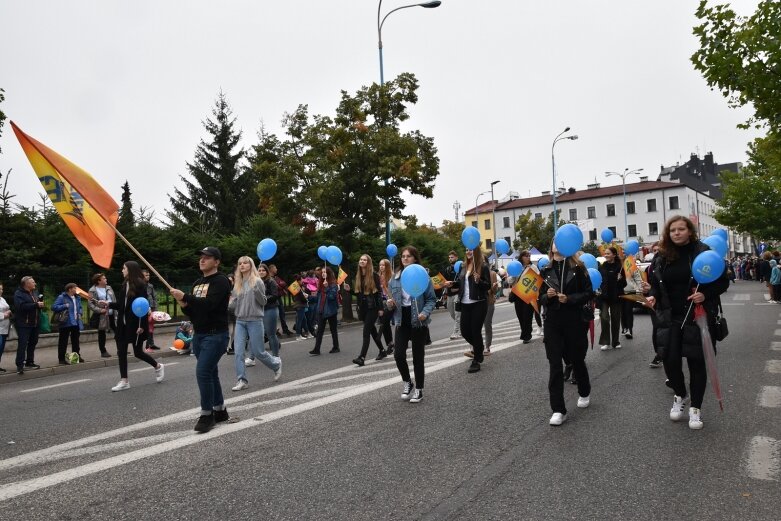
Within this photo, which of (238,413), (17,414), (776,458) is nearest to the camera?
(776,458)

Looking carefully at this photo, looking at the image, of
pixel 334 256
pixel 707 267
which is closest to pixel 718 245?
pixel 707 267

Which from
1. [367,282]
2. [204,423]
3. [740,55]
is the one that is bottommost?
[204,423]

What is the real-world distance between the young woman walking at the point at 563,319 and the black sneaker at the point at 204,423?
3.16 m

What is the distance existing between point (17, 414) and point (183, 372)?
3.36m

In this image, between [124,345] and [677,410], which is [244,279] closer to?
[124,345]

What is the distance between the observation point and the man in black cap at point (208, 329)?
19.0ft

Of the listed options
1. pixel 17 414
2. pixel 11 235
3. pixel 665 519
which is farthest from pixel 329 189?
pixel 665 519

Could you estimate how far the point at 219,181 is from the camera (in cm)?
4066

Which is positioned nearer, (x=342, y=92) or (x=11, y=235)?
(x=11, y=235)

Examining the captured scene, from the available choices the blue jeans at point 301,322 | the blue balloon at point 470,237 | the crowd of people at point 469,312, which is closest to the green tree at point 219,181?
the blue jeans at point 301,322

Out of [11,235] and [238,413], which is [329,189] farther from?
[238,413]

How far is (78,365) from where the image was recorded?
39.9ft

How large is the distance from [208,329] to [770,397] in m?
5.80

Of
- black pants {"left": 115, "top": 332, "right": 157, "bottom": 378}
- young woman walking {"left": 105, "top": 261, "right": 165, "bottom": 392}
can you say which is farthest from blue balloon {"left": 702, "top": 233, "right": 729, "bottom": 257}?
black pants {"left": 115, "top": 332, "right": 157, "bottom": 378}
